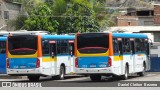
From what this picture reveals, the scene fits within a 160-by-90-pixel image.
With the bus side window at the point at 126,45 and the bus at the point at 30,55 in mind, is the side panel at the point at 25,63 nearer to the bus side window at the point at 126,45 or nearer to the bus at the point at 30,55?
the bus at the point at 30,55

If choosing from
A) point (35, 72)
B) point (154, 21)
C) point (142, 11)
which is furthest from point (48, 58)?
point (142, 11)

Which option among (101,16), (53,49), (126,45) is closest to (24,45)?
(53,49)

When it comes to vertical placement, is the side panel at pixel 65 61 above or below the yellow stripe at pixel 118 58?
below

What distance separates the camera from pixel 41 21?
74.3 meters

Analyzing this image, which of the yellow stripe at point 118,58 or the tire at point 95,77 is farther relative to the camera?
the tire at point 95,77

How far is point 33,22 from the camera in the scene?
73.7 metres

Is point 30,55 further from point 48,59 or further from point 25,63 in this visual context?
point 48,59

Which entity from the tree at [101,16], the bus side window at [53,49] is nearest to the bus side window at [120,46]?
the bus side window at [53,49]

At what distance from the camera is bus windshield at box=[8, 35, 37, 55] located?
103 feet

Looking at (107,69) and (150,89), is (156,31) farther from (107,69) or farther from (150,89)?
(150,89)

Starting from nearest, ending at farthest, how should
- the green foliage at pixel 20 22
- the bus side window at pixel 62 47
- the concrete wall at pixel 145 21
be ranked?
the bus side window at pixel 62 47, the green foliage at pixel 20 22, the concrete wall at pixel 145 21

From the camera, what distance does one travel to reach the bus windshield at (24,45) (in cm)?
3125

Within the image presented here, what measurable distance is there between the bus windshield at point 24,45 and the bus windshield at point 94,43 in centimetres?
266

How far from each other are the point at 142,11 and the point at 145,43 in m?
65.9
